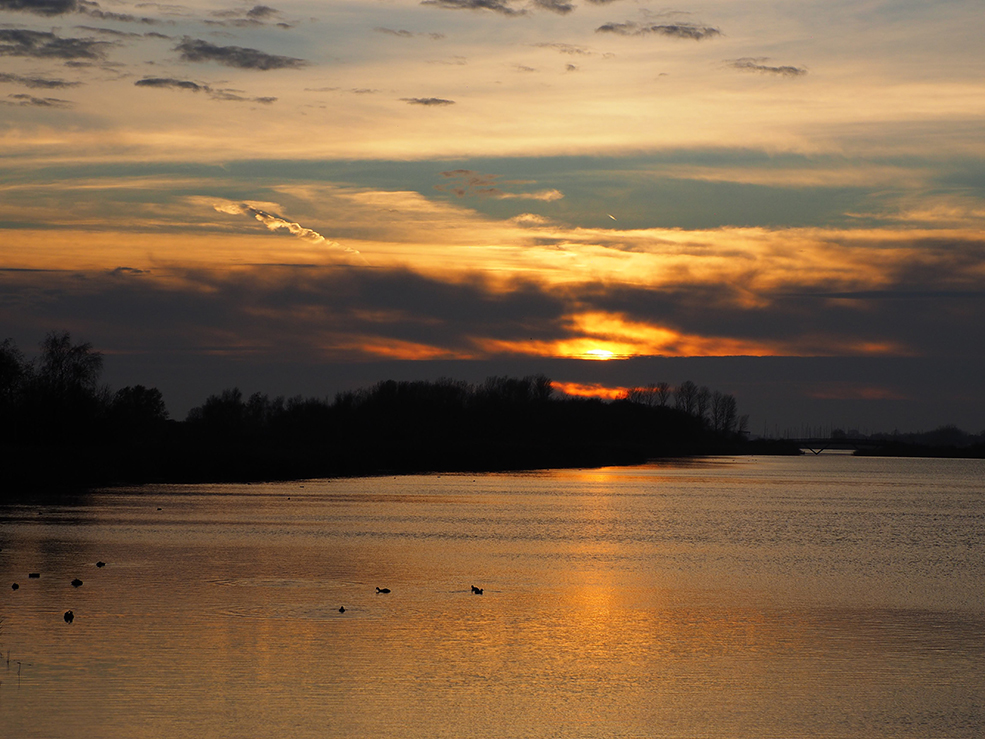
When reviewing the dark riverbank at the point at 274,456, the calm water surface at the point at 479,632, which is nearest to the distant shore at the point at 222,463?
the dark riverbank at the point at 274,456

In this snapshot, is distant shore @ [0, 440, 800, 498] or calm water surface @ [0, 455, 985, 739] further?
distant shore @ [0, 440, 800, 498]

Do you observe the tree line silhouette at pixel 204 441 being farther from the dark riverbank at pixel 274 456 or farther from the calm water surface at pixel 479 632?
the calm water surface at pixel 479 632

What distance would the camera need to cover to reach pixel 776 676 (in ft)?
55.5

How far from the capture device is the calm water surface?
14.2m

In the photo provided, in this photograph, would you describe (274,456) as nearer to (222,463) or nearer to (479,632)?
(222,463)

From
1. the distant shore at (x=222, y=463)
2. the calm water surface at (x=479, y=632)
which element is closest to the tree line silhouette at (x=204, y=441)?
the distant shore at (x=222, y=463)

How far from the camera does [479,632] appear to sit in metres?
19.9

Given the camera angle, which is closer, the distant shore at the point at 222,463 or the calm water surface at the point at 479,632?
the calm water surface at the point at 479,632

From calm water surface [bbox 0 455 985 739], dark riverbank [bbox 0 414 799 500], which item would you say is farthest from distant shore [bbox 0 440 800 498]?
calm water surface [bbox 0 455 985 739]

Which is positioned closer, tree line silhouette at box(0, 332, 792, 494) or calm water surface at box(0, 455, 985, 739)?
calm water surface at box(0, 455, 985, 739)

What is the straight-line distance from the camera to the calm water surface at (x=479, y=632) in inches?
560

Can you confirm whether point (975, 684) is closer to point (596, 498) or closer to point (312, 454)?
point (596, 498)

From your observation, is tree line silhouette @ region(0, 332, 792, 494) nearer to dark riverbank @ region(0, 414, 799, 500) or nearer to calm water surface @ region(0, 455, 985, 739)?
dark riverbank @ region(0, 414, 799, 500)

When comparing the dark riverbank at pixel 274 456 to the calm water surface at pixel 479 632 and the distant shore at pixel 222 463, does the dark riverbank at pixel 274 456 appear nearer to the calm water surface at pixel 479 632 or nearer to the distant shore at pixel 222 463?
the distant shore at pixel 222 463
